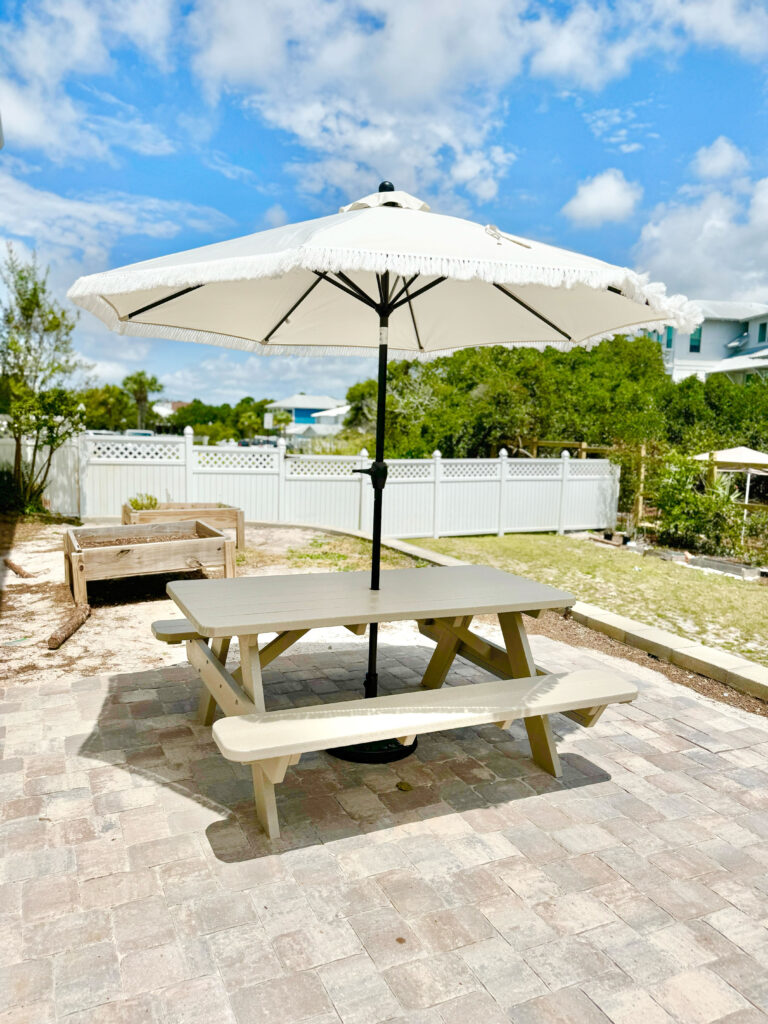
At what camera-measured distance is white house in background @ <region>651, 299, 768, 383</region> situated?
32.0m

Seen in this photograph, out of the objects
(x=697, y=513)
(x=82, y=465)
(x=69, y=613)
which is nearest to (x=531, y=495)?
(x=697, y=513)

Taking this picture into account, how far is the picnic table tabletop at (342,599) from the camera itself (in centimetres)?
273

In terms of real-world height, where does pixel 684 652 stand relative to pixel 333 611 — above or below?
below

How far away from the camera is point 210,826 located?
2.54 m

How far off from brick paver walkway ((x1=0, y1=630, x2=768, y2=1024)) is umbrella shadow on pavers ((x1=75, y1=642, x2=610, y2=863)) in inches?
0.5

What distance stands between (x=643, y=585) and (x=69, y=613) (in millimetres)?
6009

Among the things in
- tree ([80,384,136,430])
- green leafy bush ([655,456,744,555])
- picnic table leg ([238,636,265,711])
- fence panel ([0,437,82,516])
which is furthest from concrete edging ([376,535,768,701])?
tree ([80,384,136,430])

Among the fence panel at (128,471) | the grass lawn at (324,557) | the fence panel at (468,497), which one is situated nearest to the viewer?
the grass lawn at (324,557)

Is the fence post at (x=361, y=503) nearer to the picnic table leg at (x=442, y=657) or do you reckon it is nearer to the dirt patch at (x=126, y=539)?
the dirt patch at (x=126, y=539)

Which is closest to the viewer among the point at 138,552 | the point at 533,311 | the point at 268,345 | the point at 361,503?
the point at 533,311

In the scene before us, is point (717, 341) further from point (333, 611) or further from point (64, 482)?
point (333, 611)

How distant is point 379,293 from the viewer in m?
3.39

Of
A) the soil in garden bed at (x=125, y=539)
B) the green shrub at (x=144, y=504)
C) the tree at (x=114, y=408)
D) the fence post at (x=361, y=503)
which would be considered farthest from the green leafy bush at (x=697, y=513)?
the tree at (x=114, y=408)

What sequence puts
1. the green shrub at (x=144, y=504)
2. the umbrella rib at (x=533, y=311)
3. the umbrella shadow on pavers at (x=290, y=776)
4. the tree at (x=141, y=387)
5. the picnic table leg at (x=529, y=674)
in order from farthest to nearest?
the tree at (x=141, y=387) < the green shrub at (x=144, y=504) < the umbrella rib at (x=533, y=311) < the picnic table leg at (x=529, y=674) < the umbrella shadow on pavers at (x=290, y=776)
